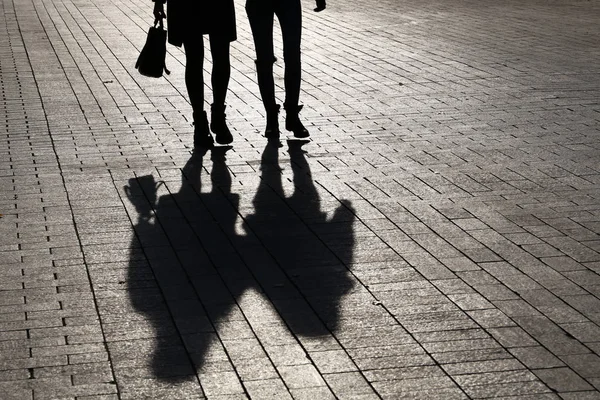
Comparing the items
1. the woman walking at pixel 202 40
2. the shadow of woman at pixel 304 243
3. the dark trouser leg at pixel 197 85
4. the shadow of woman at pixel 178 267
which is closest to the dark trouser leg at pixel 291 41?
the woman walking at pixel 202 40

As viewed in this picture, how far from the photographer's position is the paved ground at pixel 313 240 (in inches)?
189

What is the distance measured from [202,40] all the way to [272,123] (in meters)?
0.91

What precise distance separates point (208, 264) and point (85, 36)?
10.9 metres

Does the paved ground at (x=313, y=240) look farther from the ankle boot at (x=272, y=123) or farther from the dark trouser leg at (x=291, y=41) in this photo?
the dark trouser leg at (x=291, y=41)

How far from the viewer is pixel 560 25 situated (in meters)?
17.1

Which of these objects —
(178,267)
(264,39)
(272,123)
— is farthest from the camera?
(272,123)

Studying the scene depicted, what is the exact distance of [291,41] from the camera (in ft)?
30.4

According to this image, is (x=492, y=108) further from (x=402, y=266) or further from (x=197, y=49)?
(x=402, y=266)

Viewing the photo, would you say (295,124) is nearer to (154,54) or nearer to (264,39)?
(264,39)

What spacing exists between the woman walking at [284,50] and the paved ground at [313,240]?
22 centimetres

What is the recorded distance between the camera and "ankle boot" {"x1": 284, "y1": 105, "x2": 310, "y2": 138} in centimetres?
935

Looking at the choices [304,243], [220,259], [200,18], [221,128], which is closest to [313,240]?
[304,243]

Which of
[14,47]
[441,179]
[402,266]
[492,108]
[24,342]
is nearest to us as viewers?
[24,342]

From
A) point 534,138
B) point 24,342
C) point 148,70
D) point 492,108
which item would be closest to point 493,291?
point 24,342
